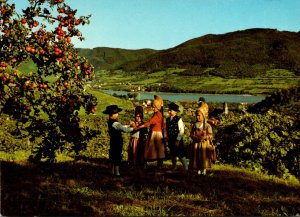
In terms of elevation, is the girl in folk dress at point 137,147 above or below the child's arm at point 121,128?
below

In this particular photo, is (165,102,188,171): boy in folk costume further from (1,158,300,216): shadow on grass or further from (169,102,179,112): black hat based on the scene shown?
(1,158,300,216): shadow on grass

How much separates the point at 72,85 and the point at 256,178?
6297 mm

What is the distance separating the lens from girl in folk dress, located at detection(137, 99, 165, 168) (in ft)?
36.8

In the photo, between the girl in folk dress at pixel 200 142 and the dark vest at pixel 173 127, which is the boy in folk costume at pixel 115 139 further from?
the girl in folk dress at pixel 200 142

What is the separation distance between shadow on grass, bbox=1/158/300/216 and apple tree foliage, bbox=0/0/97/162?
104 cm

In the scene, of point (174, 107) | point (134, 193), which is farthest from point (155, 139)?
point (134, 193)

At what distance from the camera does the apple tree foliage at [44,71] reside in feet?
24.0

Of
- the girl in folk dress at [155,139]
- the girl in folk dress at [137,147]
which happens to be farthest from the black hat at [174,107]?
the girl in folk dress at [137,147]

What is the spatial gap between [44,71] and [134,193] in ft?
10.2

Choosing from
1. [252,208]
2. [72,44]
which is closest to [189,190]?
[252,208]

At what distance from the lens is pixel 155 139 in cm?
1134

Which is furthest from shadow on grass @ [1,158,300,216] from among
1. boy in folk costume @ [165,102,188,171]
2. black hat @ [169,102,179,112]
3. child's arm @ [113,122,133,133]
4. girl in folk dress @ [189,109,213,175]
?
black hat @ [169,102,179,112]

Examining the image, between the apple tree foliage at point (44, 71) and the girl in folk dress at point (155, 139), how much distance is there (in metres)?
3.04

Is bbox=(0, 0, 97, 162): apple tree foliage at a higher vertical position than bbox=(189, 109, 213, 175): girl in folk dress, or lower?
higher
